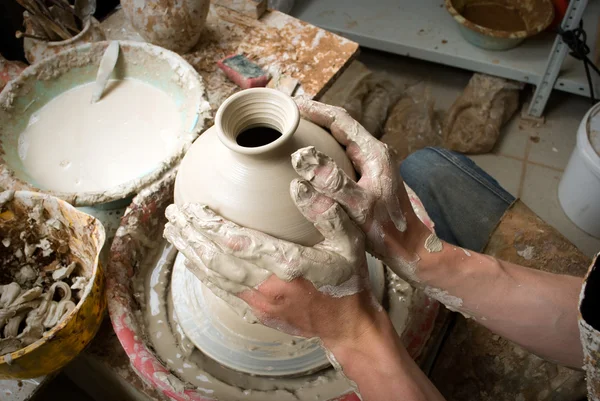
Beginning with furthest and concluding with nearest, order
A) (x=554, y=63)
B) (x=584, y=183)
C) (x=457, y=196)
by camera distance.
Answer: (x=554, y=63)
(x=584, y=183)
(x=457, y=196)

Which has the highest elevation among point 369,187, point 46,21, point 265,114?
point 265,114

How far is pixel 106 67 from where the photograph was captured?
1.61 metres

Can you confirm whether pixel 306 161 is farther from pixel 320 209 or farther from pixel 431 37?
pixel 431 37

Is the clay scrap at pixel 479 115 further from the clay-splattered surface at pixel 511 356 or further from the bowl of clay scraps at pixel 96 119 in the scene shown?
the bowl of clay scraps at pixel 96 119

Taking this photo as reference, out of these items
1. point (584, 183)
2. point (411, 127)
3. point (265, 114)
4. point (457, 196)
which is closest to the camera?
point (265, 114)

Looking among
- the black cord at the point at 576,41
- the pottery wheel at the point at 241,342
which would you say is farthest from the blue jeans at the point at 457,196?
the black cord at the point at 576,41

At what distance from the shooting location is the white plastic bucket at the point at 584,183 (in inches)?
78.2

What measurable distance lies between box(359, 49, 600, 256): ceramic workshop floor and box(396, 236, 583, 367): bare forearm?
151 cm

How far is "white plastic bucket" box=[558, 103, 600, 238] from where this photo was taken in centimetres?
199

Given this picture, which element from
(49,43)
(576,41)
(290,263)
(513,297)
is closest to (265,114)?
(290,263)

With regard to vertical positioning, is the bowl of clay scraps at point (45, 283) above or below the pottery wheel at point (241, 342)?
above

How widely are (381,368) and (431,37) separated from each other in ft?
7.57

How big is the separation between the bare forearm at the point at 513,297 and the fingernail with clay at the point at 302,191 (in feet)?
1.14

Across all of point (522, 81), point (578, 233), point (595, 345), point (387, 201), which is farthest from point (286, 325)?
point (522, 81)
